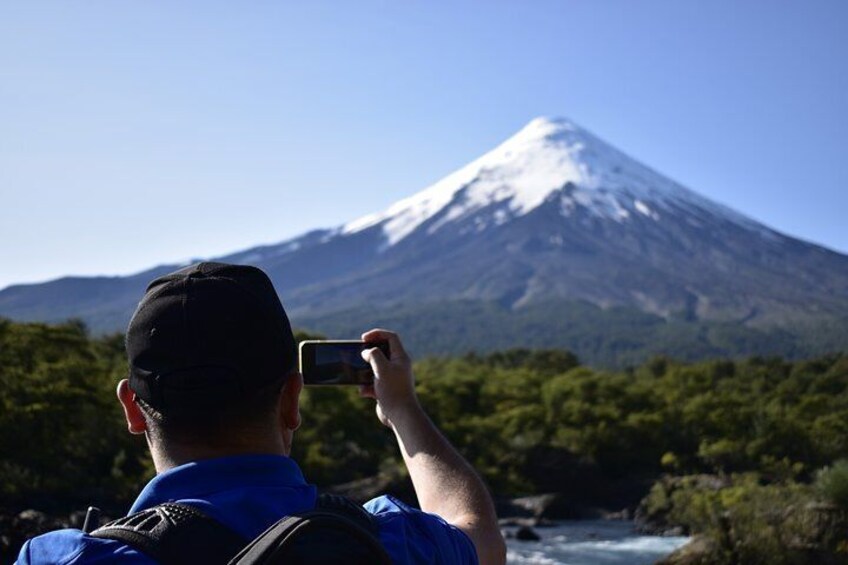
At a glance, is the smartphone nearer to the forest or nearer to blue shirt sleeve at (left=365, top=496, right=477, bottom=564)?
blue shirt sleeve at (left=365, top=496, right=477, bottom=564)

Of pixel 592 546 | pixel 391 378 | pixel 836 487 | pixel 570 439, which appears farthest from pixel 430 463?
pixel 570 439

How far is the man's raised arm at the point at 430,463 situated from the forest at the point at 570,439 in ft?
41.9

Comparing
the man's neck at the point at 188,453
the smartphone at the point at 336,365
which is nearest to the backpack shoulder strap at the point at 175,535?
the man's neck at the point at 188,453

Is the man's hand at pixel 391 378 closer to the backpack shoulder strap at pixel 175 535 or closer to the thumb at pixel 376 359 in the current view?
the thumb at pixel 376 359

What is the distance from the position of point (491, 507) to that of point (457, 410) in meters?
31.9

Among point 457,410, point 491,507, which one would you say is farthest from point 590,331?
point 491,507

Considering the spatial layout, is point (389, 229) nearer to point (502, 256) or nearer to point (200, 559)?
point (502, 256)

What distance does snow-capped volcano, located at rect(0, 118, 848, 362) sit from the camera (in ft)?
379

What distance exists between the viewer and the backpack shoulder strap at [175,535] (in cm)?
111

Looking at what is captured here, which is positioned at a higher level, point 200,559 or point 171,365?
point 171,365

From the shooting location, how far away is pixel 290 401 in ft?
4.81

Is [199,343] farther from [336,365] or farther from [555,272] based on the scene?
[555,272]

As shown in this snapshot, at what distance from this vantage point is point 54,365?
71.2ft

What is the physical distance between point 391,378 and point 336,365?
0.17 meters
